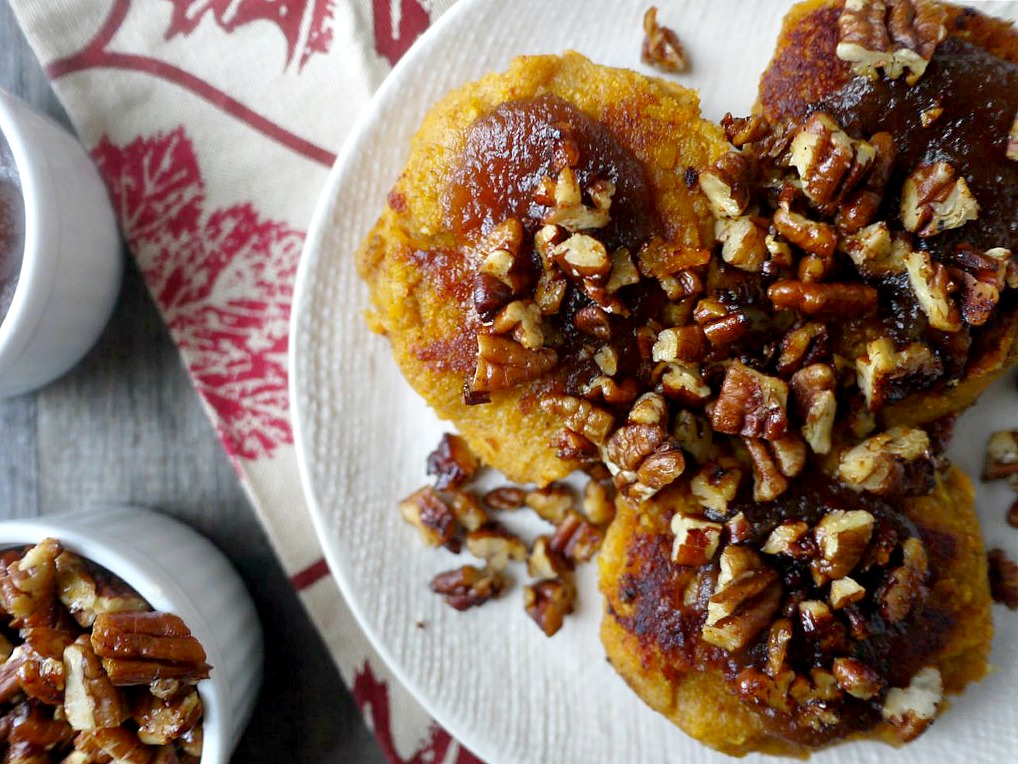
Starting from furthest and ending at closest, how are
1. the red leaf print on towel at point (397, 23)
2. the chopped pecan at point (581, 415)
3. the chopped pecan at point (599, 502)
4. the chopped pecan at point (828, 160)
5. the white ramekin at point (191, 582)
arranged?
the red leaf print on towel at point (397, 23), the chopped pecan at point (599, 502), the white ramekin at point (191, 582), the chopped pecan at point (581, 415), the chopped pecan at point (828, 160)

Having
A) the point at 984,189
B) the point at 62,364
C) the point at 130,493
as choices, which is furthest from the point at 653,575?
the point at 62,364

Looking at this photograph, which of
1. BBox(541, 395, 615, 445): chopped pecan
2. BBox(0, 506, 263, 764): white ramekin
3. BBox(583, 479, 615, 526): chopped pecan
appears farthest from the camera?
BBox(583, 479, 615, 526): chopped pecan

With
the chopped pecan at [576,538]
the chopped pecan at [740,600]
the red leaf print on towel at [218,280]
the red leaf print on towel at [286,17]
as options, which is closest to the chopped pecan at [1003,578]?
the chopped pecan at [740,600]

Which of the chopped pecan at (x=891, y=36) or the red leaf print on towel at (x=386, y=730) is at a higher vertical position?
the chopped pecan at (x=891, y=36)

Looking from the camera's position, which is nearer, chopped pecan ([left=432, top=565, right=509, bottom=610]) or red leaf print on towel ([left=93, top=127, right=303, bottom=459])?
chopped pecan ([left=432, top=565, right=509, bottom=610])

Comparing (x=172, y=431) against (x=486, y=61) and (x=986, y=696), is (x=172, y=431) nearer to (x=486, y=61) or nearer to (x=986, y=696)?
(x=486, y=61)

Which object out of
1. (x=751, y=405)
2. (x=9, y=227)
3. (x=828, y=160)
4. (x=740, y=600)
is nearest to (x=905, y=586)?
(x=740, y=600)

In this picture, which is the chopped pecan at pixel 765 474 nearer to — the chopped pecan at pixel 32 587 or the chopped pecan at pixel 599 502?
the chopped pecan at pixel 599 502

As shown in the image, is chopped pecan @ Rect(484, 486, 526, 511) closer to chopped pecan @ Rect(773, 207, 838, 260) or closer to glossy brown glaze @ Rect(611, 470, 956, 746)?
glossy brown glaze @ Rect(611, 470, 956, 746)

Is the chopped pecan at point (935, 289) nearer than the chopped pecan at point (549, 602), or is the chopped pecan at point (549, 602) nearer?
the chopped pecan at point (935, 289)

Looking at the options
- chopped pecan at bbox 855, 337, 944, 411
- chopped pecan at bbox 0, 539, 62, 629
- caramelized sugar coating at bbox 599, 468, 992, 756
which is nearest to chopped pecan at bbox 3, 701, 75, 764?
chopped pecan at bbox 0, 539, 62, 629
